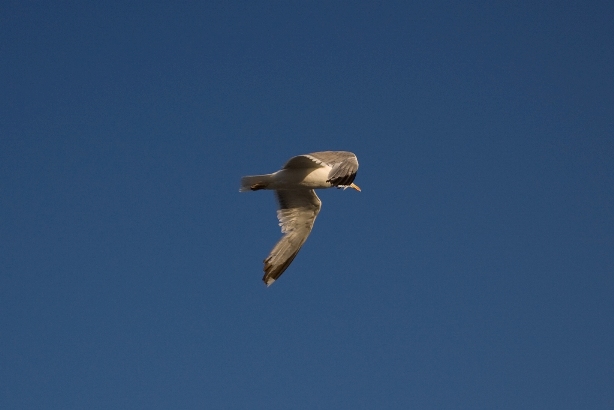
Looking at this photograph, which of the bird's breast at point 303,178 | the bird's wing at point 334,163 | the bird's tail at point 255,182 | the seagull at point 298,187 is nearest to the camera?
the bird's wing at point 334,163

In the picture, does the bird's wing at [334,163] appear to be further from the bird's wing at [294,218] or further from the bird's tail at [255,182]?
the bird's wing at [294,218]

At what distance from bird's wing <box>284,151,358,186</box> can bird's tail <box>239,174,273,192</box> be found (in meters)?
0.50

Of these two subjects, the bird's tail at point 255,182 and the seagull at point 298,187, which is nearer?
the seagull at point 298,187

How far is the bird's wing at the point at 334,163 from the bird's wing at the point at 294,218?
4.78ft

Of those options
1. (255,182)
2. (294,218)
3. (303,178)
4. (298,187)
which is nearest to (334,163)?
(303,178)

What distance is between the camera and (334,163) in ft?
49.8

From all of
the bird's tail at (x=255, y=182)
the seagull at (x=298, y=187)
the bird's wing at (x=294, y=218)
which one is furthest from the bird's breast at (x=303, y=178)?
the bird's wing at (x=294, y=218)

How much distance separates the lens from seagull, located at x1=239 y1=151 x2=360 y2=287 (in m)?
14.5

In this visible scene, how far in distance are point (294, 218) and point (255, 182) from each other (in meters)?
1.58

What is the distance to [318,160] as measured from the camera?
48.7 feet

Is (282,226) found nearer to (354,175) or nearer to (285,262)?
(285,262)

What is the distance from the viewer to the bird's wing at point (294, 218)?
675 inches

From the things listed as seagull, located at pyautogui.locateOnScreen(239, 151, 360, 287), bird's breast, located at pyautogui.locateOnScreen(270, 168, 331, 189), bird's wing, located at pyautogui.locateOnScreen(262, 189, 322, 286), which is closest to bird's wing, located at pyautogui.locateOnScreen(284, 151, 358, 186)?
seagull, located at pyautogui.locateOnScreen(239, 151, 360, 287)

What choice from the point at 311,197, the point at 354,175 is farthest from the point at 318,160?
the point at 311,197
